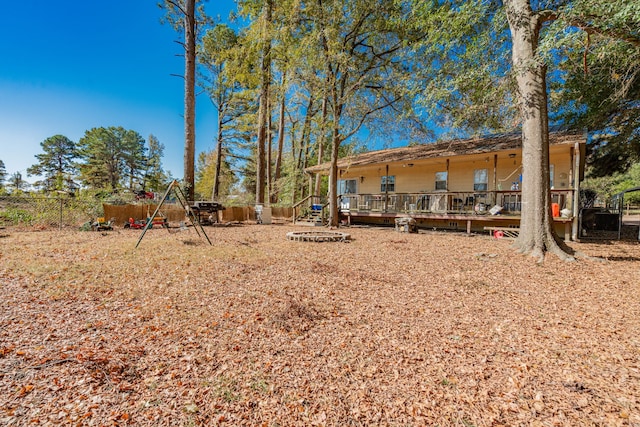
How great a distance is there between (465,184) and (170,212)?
15.2 m

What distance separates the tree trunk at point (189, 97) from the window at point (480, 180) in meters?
13.9

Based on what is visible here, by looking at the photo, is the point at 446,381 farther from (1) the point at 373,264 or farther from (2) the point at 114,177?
(2) the point at 114,177

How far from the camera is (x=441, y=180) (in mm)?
14703

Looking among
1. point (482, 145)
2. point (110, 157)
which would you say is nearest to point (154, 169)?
point (110, 157)

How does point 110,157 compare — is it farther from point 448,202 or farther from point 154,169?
point 448,202

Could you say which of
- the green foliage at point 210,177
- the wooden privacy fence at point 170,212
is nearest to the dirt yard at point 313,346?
the wooden privacy fence at point 170,212

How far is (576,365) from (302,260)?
476 cm

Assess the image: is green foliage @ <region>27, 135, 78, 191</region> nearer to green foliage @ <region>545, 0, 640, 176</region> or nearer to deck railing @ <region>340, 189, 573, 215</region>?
deck railing @ <region>340, 189, 573, 215</region>

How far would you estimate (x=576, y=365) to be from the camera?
96.3 inches

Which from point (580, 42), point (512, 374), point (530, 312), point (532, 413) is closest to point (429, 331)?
point (512, 374)

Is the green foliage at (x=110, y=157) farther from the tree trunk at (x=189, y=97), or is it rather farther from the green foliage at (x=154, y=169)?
the tree trunk at (x=189, y=97)

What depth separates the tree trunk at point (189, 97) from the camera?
42.9 ft

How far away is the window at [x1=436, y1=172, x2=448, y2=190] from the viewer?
14523 mm

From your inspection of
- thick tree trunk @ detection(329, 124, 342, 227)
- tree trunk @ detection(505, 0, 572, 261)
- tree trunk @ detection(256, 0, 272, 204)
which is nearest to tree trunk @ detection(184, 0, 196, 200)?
tree trunk @ detection(256, 0, 272, 204)
